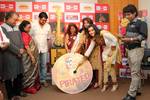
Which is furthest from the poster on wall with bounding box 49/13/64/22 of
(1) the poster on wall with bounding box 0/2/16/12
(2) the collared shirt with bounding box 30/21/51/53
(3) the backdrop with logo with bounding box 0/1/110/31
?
(1) the poster on wall with bounding box 0/2/16/12

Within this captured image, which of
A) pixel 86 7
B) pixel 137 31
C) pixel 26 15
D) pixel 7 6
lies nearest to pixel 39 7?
pixel 26 15

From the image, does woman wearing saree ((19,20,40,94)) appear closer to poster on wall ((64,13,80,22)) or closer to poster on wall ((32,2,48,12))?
poster on wall ((32,2,48,12))

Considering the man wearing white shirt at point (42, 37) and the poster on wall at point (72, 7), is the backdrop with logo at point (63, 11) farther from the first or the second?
the man wearing white shirt at point (42, 37)

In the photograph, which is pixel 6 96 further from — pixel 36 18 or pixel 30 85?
pixel 36 18

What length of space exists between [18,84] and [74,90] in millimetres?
980

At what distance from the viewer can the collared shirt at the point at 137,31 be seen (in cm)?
425

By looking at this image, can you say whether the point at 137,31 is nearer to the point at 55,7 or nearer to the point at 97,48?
the point at 97,48

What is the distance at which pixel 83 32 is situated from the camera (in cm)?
548

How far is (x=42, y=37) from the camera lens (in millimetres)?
5555

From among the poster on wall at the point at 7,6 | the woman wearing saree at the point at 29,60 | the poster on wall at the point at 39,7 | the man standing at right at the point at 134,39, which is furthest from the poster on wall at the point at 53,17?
the man standing at right at the point at 134,39

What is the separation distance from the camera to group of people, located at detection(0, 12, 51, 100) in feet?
13.7

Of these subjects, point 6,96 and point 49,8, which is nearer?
point 6,96

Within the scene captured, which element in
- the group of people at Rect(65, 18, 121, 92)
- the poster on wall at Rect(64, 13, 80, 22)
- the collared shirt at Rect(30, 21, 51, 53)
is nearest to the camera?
the group of people at Rect(65, 18, 121, 92)

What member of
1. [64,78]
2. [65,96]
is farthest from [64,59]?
[65,96]
